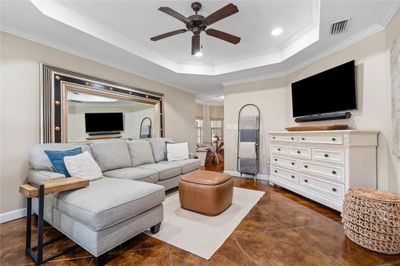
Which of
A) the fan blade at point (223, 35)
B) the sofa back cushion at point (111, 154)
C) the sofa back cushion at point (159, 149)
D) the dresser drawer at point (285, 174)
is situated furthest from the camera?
the sofa back cushion at point (159, 149)

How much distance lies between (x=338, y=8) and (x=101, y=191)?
313 centimetres

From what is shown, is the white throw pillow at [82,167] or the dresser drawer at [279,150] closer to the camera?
the white throw pillow at [82,167]

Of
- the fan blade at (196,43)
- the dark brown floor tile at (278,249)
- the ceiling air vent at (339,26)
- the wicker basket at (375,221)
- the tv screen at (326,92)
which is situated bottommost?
the dark brown floor tile at (278,249)

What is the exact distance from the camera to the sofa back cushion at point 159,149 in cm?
377

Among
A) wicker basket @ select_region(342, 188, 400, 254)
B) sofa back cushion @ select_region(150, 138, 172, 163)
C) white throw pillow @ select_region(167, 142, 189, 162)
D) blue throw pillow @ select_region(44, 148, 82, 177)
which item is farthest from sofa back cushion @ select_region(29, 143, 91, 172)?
wicker basket @ select_region(342, 188, 400, 254)

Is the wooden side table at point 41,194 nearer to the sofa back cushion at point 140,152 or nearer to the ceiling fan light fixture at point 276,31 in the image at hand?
the sofa back cushion at point 140,152

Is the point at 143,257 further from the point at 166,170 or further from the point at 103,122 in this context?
the point at 103,122

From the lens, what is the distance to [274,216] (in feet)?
7.85

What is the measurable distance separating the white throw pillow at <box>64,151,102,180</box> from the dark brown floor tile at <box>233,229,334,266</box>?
1.79 meters

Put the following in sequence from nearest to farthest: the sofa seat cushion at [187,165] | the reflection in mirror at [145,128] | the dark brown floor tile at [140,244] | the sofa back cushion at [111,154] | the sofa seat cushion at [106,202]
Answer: the sofa seat cushion at [106,202] < the dark brown floor tile at [140,244] < the sofa back cushion at [111,154] < the sofa seat cushion at [187,165] < the reflection in mirror at [145,128]

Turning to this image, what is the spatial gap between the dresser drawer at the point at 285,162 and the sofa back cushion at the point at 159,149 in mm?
2250

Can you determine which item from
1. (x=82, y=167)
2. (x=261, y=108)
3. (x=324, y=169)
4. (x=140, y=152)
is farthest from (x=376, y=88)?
(x=82, y=167)

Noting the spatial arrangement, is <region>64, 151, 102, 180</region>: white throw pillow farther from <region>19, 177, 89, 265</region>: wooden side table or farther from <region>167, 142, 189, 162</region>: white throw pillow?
<region>167, 142, 189, 162</region>: white throw pillow

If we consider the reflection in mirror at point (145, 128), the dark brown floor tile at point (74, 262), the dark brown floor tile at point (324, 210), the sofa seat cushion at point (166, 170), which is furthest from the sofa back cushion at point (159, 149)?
the dark brown floor tile at point (324, 210)
